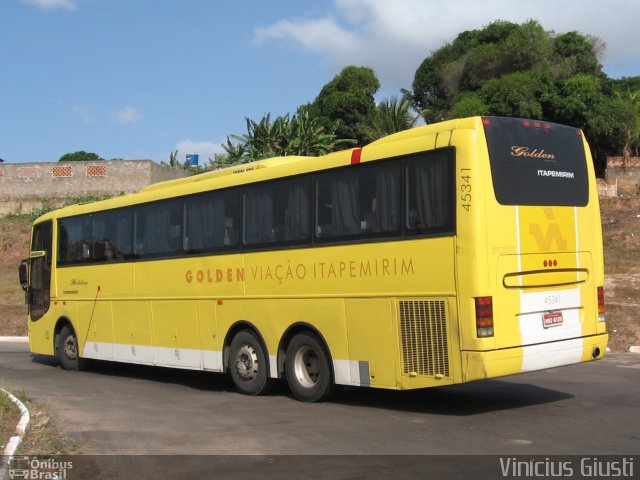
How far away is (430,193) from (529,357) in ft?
7.30

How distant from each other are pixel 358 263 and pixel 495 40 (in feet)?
169

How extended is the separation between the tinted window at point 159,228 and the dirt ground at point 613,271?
9969 millimetres

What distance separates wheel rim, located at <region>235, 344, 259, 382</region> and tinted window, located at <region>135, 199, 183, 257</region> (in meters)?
2.25

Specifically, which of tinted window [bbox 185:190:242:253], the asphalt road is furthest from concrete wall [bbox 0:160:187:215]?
tinted window [bbox 185:190:242:253]

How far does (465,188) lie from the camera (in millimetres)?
9047

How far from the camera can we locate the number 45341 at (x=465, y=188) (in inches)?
355

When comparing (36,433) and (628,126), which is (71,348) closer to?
(36,433)

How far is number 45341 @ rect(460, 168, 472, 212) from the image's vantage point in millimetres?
9008

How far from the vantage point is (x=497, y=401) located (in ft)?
35.4

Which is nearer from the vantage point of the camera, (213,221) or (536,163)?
(536,163)

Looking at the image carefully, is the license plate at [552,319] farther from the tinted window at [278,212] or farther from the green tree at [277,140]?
→ the green tree at [277,140]

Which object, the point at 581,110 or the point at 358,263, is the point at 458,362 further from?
the point at 581,110

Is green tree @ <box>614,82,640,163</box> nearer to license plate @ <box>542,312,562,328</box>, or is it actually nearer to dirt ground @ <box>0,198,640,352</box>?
dirt ground @ <box>0,198,640,352</box>

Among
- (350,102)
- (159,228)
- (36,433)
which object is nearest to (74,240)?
(159,228)
